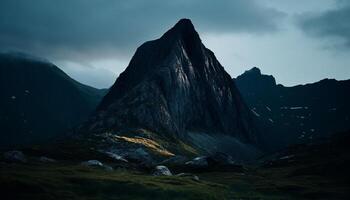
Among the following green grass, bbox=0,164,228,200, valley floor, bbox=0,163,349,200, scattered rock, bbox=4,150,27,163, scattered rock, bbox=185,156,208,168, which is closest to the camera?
green grass, bbox=0,164,228,200

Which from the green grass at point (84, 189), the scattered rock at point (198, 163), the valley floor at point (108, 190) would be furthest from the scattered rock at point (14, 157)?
the scattered rock at point (198, 163)

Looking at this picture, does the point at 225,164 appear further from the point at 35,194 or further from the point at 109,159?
the point at 35,194

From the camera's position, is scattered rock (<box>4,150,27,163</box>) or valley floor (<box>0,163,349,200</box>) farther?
scattered rock (<box>4,150,27,163</box>)

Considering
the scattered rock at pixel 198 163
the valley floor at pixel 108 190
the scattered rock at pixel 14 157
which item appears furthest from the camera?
the scattered rock at pixel 198 163

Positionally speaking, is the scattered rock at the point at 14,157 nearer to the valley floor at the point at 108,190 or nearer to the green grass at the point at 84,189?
the valley floor at the point at 108,190

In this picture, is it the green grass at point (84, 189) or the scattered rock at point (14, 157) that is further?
the scattered rock at point (14, 157)

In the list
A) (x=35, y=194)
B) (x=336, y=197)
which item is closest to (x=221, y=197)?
(x=336, y=197)

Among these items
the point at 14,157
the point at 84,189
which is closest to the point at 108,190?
the point at 84,189

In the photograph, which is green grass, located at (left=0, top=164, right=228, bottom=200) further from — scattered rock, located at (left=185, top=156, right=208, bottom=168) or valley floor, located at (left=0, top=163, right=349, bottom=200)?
scattered rock, located at (left=185, top=156, right=208, bottom=168)

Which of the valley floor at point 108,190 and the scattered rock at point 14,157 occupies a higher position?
the scattered rock at point 14,157

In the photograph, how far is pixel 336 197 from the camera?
266ft

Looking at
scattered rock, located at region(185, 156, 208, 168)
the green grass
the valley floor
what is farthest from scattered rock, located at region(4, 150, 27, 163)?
scattered rock, located at region(185, 156, 208, 168)

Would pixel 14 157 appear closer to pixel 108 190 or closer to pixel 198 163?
pixel 108 190

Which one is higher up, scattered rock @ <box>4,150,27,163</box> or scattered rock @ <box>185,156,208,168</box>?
scattered rock @ <box>4,150,27,163</box>
